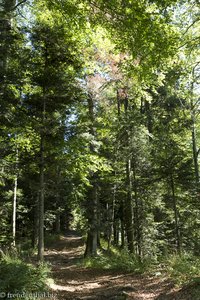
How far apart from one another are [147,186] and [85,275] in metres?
5.65

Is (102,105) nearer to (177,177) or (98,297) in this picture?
(177,177)

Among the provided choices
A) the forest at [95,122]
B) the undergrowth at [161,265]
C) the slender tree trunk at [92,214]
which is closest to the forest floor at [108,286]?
the forest at [95,122]

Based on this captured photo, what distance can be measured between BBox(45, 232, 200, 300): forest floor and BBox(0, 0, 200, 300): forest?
0.11 m

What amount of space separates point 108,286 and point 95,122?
692 cm

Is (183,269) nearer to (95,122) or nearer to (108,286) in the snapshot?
(108,286)

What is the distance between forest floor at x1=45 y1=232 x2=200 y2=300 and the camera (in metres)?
7.52

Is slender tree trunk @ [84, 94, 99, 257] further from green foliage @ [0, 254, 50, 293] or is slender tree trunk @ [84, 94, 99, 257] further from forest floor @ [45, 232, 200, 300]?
green foliage @ [0, 254, 50, 293]

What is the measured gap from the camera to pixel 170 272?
9.45 m

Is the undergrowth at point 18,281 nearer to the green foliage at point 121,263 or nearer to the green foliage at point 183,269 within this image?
the green foliage at point 183,269

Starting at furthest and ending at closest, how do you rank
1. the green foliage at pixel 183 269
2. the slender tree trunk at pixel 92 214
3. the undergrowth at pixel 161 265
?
the slender tree trunk at pixel 92 214
the undergrowth at pixel 161 265
the green foliage at pixel 183 269

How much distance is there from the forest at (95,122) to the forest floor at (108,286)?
105 mm

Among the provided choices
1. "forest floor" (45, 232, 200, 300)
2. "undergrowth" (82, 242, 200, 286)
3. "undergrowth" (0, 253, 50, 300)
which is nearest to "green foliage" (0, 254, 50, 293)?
"undergrowth" (0, 253, 50, 300)

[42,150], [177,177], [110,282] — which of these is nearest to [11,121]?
[42,150]

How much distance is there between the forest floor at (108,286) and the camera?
296 inches
